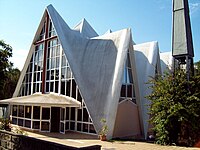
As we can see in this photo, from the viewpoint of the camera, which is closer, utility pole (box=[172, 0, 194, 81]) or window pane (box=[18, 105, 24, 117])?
utility pole (box=[172, 0, 194, 81])

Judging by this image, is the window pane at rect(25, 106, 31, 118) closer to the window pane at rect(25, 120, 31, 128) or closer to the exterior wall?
the window pane at rect(25, 120, 31, 128)

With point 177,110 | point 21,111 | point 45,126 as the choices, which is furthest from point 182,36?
point 21,111

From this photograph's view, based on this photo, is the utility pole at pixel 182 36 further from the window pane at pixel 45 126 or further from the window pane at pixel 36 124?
the window pane at pixel 36 124

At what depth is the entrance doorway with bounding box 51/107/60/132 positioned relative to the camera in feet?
60.5

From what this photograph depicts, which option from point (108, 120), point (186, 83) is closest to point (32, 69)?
point (108, 120)

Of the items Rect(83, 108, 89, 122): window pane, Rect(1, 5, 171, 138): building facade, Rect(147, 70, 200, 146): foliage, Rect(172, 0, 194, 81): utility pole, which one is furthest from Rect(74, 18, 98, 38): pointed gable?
Rect(147, 70, 200, 146): foliage

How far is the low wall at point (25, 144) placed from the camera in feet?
20.6

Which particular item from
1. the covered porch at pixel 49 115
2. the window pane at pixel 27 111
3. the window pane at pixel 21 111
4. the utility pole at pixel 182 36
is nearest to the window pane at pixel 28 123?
the covered porch at pixel 49 115

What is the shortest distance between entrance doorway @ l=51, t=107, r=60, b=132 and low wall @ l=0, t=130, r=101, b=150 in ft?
29.7

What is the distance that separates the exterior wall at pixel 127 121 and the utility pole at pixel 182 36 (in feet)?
18.5

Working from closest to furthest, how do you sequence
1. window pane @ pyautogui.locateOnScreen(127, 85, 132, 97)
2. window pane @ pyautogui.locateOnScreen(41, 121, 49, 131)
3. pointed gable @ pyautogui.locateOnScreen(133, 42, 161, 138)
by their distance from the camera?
window pane @ pyautogui.locateOnScreen(41, 121, 49, 131)
window pane @ pyautogui.locateOnScreen(127, 85, 132, 97)
pointed gable @ pyautogui.locateOnScreen(133, 42, 161, 138)

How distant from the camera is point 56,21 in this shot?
71.0 ft

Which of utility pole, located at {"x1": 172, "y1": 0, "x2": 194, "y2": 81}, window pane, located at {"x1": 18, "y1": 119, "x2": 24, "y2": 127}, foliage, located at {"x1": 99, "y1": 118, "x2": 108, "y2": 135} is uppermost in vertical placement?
utility pole, located at {"x1": 172, "y1": 0, "x2": 194, "y2": 81}

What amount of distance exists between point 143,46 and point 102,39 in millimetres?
6651
